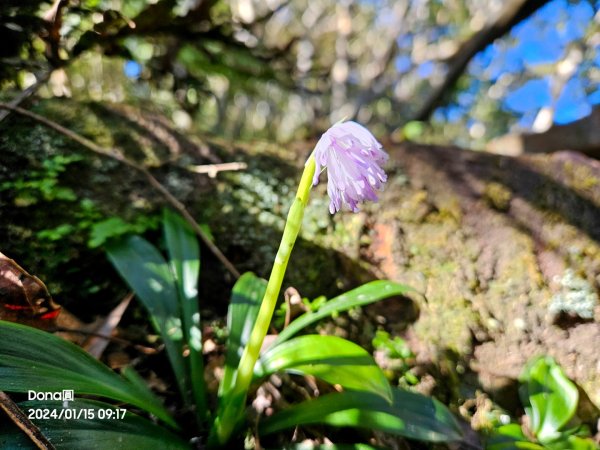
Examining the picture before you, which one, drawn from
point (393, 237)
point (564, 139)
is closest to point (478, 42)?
point (564, 139)

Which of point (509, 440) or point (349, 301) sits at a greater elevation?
point (349, 301)

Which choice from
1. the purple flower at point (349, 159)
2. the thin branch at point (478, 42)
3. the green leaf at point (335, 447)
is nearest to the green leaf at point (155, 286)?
the green leaf at point (335, 447)

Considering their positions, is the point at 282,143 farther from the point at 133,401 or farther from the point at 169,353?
the point at 133,401

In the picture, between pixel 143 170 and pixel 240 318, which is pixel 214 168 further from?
pixel 240 318

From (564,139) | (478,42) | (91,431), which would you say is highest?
(478,42)

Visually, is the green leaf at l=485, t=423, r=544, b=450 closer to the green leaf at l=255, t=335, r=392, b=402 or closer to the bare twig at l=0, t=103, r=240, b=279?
the green leaf at l=255, t=335, r=392, b=402

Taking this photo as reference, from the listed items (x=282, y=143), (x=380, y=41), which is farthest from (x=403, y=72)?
(x=282, y=143)
